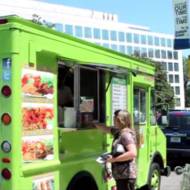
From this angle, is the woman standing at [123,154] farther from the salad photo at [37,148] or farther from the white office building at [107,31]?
the white office building at [107,31]

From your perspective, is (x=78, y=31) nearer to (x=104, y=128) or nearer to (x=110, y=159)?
(x=104, y=128)

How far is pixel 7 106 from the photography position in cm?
574

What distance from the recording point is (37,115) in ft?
19.9

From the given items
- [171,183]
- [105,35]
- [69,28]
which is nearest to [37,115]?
[171,183]

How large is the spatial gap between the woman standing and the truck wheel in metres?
2.82

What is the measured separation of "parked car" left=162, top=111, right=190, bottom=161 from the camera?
17062 mm

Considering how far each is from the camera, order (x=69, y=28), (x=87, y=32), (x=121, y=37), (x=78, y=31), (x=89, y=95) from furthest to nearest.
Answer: (x=121, y=37) < (x=87, y=32) < (x=78, y=31) < (x=69, y=28) < (x=89, y=95)

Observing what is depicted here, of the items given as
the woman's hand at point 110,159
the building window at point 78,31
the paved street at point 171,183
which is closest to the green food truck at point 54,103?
the woman's hand at point 110,159

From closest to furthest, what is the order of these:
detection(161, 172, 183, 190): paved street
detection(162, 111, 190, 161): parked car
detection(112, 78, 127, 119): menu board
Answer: detection(112, 78, 127, 119): menu board, detection(161, 172, 183, 190): paved street, detection(162, 111, 190, 161): parked car

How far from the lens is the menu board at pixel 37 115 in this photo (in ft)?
19.3

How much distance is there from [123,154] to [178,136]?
10.4 metres

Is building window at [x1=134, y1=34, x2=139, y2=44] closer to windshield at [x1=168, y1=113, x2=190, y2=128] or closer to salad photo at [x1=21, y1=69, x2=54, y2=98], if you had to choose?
windshield at [x1=168, y1=113, x2=190, y2=128]

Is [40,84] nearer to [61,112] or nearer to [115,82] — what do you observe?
[61,112]

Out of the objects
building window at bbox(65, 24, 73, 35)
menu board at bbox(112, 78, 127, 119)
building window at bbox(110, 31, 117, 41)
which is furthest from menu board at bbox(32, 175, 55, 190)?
building window at bbox(110, 31, 117, 41)
